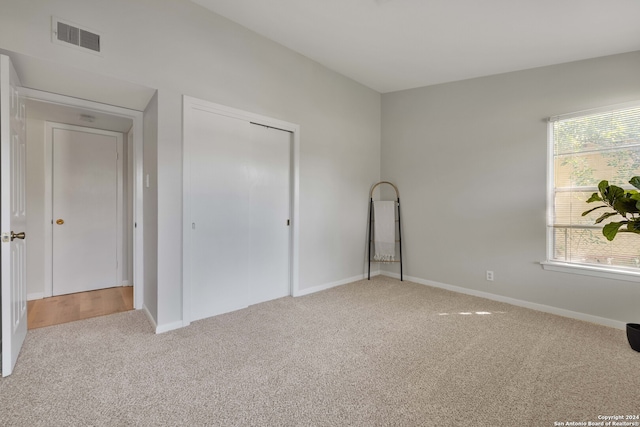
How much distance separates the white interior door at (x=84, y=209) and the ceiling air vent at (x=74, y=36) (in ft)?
6.48

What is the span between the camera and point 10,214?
2.01 meters

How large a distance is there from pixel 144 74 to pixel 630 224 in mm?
4100

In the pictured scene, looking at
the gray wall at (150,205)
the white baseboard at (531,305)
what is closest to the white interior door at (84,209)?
the gray wall at (150,205)

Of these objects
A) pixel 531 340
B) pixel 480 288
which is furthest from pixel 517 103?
pixel 531 340

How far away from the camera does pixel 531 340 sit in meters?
2.61

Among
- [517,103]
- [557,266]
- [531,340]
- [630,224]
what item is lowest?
[531,340]

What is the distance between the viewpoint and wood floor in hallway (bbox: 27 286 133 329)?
2.97 meters

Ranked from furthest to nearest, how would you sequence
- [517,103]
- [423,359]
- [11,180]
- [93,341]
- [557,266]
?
1. [517,103]
2. [557,266]
3. [93,341]
4. [423,359]
5. [11,180]

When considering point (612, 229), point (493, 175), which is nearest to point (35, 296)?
point (493, 175)

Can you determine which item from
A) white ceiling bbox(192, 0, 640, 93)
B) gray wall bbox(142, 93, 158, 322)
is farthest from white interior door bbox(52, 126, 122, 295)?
white ceiling bbox(192, 0, 640, 93)

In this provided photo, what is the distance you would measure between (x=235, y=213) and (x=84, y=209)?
2172mm

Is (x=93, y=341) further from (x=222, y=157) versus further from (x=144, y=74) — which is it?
(x=144, y=74)

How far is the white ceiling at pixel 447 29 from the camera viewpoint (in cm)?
254

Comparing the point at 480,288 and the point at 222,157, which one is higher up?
the point at 222,157
